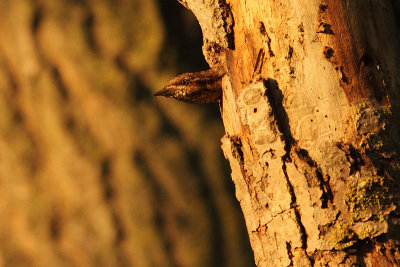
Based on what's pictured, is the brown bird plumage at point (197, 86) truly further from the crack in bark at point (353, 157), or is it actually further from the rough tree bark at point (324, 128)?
the crack in bark at point (353, 157)

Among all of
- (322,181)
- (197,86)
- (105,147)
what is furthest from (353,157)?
(105,147)

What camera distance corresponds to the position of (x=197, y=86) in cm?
133

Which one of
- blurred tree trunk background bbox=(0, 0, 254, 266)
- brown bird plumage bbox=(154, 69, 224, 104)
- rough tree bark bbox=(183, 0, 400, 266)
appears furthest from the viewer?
blurred tree trunk background bbox=(0, 0, 254, 266)

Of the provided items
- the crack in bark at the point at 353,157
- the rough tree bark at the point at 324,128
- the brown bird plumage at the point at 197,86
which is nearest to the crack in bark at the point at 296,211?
the rough tree bark at the point at 324,128

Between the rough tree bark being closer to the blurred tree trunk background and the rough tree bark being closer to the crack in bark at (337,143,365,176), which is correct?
the crack in bark at (337,143,365,176)

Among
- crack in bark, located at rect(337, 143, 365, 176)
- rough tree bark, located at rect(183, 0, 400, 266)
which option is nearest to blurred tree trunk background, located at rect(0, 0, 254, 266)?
rough tree bark, located at rect(183, 0, 400, 266)

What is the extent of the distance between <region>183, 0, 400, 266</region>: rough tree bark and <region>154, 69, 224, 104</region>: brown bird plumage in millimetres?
107

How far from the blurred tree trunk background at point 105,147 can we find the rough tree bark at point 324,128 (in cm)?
114

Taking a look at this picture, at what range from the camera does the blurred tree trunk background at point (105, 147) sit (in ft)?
7.56

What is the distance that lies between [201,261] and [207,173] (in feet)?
1.25

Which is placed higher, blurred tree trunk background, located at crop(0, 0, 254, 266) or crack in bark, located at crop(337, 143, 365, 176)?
blurred tree trunk background, located at crop(0, 0, 254, 266)

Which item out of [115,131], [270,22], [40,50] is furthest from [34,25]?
[270,22]

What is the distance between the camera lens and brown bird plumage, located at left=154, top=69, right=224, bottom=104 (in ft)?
4.31

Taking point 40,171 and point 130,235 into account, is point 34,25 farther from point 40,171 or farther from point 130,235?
point 130,235
